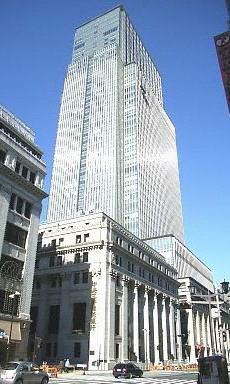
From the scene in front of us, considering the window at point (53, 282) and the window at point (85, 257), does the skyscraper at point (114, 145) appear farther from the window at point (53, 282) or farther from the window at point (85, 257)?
the window at point (85, 257)

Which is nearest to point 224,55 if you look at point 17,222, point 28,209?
point 17,222

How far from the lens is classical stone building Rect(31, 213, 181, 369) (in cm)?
6247

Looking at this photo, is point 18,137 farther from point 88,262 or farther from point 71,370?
point 71,370

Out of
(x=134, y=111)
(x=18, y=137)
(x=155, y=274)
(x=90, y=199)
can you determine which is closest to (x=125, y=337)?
(x=155, y=274)

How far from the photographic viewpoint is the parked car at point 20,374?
2266 cm

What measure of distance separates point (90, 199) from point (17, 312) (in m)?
104

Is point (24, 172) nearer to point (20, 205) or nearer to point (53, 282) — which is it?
point (20, 205)

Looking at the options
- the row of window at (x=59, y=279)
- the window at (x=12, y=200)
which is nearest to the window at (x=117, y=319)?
the row of window at (x=59, y=279)

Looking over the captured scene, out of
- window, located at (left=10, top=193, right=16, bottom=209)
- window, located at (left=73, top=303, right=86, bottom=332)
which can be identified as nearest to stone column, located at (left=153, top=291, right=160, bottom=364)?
window, located at (left=73, top=303, right=86, bottom=332)

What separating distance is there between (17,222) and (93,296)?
23925 millimetres

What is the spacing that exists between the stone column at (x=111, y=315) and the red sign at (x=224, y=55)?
161 ft

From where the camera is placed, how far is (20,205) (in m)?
48.1

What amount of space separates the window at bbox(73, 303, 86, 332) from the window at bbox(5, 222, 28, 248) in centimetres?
2287

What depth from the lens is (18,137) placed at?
5069cm
